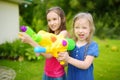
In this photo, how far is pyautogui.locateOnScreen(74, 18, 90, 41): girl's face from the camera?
2.17 m

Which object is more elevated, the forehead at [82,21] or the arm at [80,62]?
the forehead at [82,21]

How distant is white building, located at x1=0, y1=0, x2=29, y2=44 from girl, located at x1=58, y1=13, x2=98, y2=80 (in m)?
7.88

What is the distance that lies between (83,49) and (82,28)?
0.18 meters

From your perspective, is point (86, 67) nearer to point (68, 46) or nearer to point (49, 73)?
point (68, 46)

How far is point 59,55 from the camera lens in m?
1.97

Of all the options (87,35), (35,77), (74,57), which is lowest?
(35,77)

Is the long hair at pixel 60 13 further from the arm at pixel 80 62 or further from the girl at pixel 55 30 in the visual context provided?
the arm at pixel 80 62

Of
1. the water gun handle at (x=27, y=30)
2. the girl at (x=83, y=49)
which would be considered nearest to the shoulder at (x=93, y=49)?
the girl at (x=83, y=49)

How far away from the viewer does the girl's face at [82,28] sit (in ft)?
7.13

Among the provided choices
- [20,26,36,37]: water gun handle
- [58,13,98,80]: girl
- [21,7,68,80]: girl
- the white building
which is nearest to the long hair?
[21,7,68,80]: girl

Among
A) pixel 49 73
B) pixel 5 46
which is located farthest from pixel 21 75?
pixel 49 73

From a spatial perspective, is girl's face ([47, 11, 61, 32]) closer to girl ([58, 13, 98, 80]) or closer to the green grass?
girl ([58, 13, 98, 80])

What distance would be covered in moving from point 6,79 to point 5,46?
2.86m

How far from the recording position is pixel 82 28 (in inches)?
85.7
